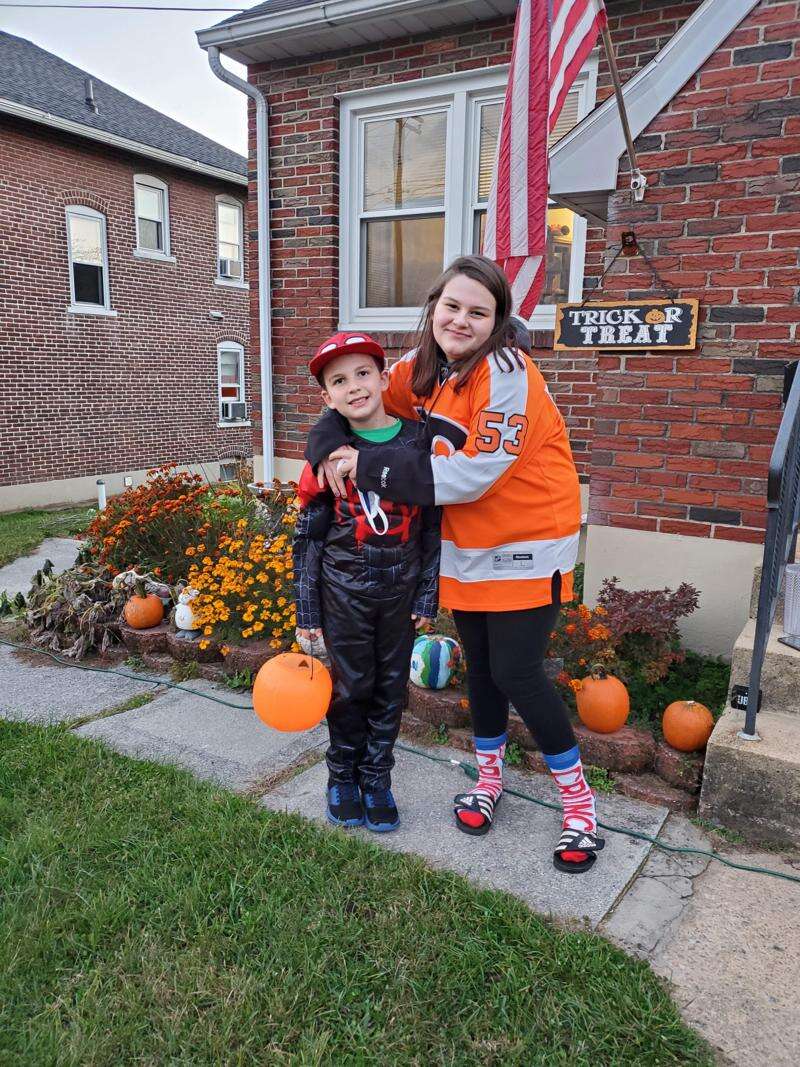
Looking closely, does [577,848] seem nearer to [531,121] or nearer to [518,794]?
[518,794]

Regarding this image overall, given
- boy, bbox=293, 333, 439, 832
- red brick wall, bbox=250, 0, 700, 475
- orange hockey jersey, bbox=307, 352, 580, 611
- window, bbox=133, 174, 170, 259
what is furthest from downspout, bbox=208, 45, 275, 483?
window, bbox=133, 174, 170, 259

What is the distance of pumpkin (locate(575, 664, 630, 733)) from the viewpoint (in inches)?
126

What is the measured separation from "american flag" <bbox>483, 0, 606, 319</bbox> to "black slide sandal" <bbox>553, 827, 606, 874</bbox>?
2.44 m

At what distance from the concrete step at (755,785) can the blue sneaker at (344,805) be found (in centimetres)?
125

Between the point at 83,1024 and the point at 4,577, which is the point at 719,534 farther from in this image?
the point at 4,577

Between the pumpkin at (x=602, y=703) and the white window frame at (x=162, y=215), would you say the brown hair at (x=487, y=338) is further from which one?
the white window frame at (x=162, y=215)

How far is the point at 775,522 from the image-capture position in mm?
2693

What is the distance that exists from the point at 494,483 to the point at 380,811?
1.28 m

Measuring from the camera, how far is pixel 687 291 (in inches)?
155

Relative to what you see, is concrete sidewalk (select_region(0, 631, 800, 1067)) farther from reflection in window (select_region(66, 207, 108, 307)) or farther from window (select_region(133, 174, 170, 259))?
window (select_region(133, 174, 170, 259))

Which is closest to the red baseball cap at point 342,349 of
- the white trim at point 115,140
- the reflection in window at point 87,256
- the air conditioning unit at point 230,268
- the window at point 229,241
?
the white trim at point 115,140

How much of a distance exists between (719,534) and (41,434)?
1133cm

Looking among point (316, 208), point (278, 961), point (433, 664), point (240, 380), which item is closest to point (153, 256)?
point (240, 380)

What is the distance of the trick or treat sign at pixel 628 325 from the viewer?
3.94m
